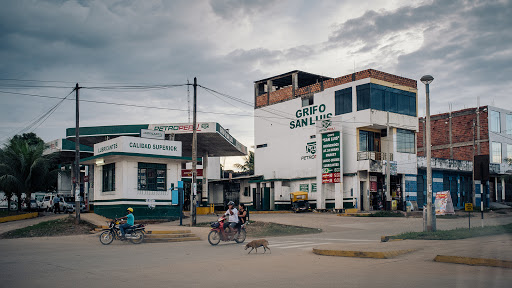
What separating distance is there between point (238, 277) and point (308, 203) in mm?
34701

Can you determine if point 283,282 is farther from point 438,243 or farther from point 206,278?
point 438,243

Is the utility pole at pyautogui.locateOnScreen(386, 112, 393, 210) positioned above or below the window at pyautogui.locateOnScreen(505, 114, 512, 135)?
below

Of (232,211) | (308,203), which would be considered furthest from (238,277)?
(308,203)

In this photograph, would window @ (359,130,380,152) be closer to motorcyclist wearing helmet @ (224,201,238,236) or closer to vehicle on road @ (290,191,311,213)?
vehicle on road @ (290,191,311,213)

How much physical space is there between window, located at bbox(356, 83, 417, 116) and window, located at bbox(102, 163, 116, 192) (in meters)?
24.0

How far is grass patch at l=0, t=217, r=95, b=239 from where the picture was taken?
80.7ft

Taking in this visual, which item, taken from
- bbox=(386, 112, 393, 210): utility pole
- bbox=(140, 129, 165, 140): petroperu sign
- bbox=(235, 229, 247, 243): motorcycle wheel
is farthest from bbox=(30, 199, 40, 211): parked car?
bbox=(386, 112, 393, 210): utility pole

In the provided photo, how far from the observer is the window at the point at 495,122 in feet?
182

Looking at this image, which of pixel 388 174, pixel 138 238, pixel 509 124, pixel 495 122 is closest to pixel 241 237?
pixel 138 238

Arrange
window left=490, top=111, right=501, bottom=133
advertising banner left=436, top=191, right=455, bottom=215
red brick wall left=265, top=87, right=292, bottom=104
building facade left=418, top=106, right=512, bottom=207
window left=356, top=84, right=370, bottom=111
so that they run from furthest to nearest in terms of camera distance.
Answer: window left=490, top=111, right=501, bottom=133 < red brick wall left=265, top=87, right=292, bottom=104 < building facade left=418, top=106, right=512, bottom=207 < window left=356, top=84, right=370, bottom=111 < advertising banner left=436, top=191, right=455, bottom=215

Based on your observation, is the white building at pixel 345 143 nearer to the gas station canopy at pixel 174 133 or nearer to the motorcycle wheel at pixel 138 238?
the gas station canopy at pixel 174 133

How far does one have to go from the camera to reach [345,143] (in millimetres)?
44438

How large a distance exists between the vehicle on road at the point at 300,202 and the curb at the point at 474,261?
31.8 m

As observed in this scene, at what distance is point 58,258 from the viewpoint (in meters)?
14.7
